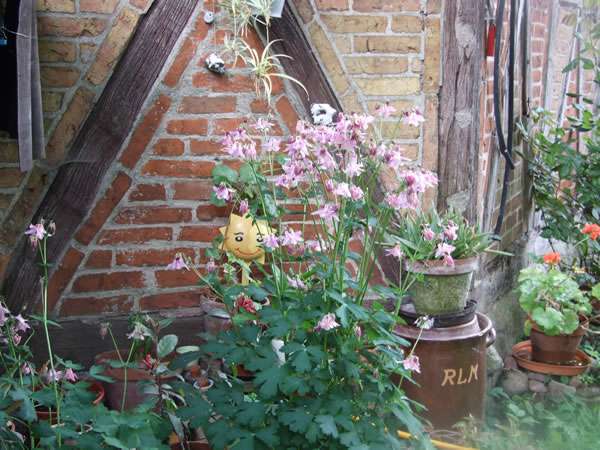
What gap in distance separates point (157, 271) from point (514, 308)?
8.41ft

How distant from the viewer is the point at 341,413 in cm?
213

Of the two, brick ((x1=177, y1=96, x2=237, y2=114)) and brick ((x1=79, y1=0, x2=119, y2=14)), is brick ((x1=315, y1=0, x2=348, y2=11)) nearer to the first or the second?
brick ((x1=177, y1=96, x2=237, y2=114))

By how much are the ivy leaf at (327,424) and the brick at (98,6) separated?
1954 mm

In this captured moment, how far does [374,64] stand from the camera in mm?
3492

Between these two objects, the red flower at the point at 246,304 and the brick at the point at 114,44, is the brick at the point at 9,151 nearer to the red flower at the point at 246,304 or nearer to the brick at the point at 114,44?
the brick at the point at 114,44

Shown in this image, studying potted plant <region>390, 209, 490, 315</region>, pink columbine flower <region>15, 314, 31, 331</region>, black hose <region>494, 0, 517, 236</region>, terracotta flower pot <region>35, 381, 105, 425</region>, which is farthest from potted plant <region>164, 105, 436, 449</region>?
black hose <region>494, 0, 517, 236</region>

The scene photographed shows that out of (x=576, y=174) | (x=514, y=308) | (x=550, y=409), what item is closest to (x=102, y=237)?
(x=550, y=409)

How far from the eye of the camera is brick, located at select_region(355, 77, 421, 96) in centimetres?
350

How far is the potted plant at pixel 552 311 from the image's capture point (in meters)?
4.18

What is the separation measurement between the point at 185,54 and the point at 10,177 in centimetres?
89

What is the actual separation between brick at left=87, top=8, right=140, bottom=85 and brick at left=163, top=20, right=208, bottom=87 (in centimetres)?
22

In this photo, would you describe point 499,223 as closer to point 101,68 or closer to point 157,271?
point 157,271

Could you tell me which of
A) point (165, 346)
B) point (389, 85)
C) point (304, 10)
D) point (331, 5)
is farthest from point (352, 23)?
point (165, 346)

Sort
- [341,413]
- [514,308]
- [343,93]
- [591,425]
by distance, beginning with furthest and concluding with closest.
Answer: [514,308] < [591,425] < [343,93] < [341,413]
